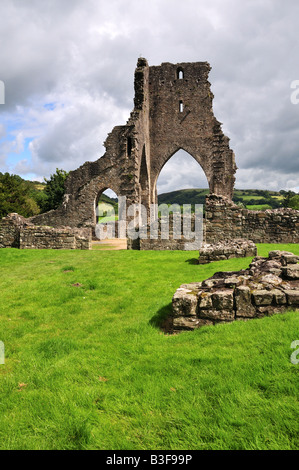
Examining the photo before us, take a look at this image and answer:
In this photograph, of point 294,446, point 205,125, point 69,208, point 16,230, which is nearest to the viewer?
point 294,446

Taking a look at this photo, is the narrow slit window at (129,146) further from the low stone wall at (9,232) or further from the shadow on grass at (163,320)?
the shadow on grass at (163,320)

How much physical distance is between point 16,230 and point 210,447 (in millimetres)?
16514

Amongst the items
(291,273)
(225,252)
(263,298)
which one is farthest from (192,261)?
(263,298)

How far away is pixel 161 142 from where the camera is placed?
29.6 metres

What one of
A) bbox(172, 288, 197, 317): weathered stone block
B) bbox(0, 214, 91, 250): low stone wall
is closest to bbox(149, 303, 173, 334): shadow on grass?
bbox(172, 288, 197, 317): weathered stone block

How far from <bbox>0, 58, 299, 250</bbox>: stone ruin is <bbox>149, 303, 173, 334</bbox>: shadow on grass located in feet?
60.1

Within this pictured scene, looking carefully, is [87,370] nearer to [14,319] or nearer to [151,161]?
Answer: [14,319]

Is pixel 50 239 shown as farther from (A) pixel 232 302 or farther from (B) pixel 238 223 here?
(A) pixel 232 302

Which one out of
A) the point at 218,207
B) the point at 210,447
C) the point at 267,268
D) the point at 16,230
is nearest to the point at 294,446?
the point at 210,447

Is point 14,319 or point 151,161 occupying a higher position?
point 151,161

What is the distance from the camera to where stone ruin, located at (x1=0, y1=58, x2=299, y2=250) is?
24047 millimetres

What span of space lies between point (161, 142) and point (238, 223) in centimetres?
1741

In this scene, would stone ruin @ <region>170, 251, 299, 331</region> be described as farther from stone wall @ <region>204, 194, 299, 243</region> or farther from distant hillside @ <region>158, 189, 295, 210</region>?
distant hillside @ <region>158, 189, 295, 210</region>

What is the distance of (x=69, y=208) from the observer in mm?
26203
